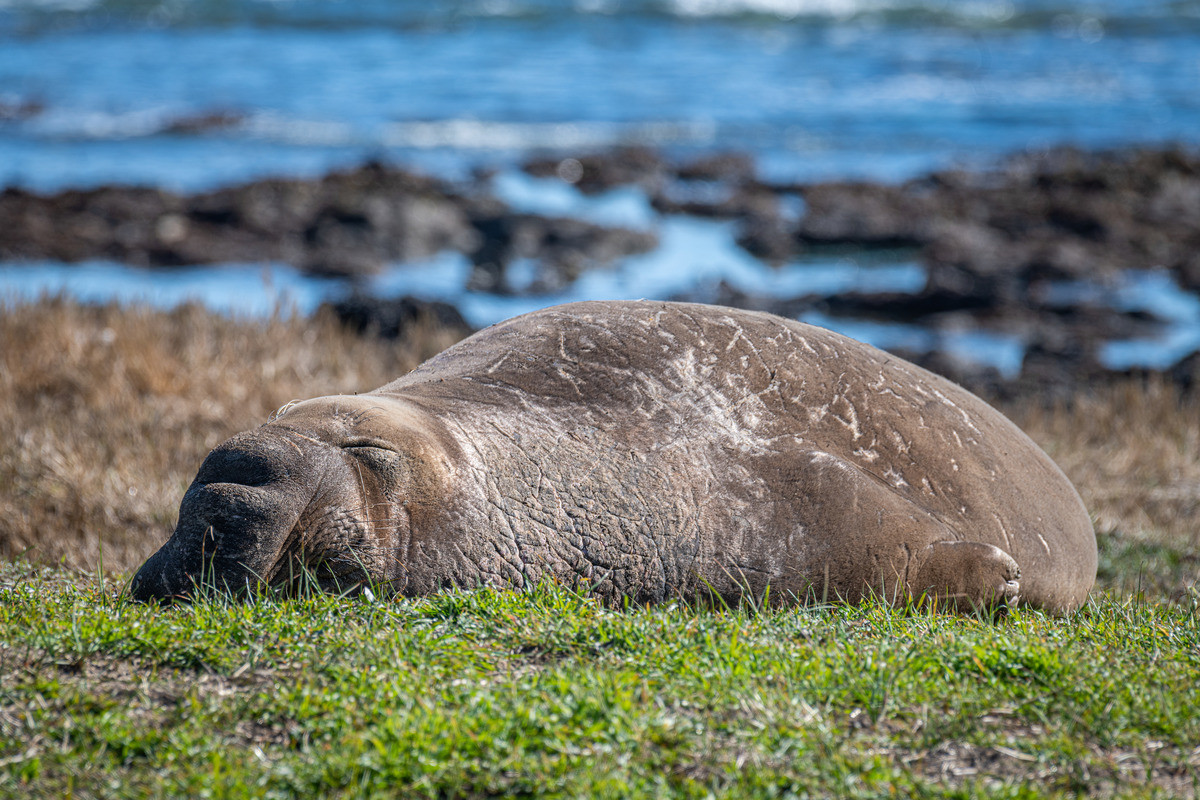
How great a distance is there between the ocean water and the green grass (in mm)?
7732

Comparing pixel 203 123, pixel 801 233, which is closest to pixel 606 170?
pixel 801 233

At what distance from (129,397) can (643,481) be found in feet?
17.6

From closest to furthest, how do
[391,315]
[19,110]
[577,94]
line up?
1. [391,315]
2. [19,110]
3. [577,94]

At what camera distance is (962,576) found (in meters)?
4.12

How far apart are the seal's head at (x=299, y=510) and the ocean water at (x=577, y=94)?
7289mm

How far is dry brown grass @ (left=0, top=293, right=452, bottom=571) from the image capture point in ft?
20.4

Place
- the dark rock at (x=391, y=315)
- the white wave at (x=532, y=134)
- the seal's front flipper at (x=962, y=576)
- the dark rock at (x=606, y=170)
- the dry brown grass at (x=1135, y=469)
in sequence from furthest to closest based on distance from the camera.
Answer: the white wave at (x=532, y=134), the dark rock at (x=606, y=170), the dark rock at (x=391, y=315), the dry brown grass at (x=1135, y=469), the seal's front flipper at (x=962, y=576)

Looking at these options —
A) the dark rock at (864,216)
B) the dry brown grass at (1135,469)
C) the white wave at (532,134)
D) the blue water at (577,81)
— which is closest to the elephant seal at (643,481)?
the dry brown grass at (1135,469)

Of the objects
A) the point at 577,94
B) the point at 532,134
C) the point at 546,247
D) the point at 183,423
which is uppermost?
the point at 577,94

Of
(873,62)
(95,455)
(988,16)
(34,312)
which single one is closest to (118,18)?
(873,62)

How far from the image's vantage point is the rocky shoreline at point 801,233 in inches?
550

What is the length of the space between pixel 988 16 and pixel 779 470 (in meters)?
39.5

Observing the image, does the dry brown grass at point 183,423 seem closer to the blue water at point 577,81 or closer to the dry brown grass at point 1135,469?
the dry brown grass at point 1135,469

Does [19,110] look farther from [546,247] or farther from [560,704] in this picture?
[560,704]
